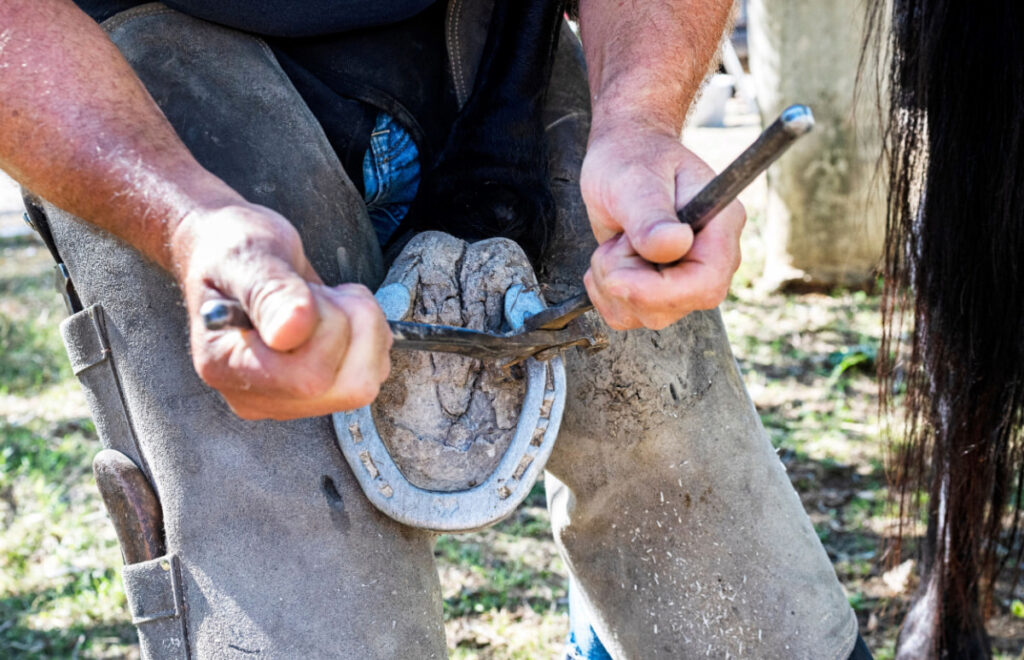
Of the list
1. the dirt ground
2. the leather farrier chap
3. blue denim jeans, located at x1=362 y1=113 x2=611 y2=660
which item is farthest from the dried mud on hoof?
the dirt ground

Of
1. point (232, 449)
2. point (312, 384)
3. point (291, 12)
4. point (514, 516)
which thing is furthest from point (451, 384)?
point (514, 516)

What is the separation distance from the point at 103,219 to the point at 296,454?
29 centimetres

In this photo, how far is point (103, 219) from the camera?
93 cm

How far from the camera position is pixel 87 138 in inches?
35.8

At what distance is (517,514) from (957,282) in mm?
1309

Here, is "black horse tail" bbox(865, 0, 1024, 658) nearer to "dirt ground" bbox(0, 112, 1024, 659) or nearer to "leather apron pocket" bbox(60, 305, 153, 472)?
"dirt ground" bbox(0, 112, 1024, 659)

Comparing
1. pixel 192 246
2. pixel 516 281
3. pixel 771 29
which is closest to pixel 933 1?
pixel 516 281

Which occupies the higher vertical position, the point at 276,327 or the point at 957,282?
the point at 276,327

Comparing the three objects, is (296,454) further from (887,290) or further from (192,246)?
(887,290)

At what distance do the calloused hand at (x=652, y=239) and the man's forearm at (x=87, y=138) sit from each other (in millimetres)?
336

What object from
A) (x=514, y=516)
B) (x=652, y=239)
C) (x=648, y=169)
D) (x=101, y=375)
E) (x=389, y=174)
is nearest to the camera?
(x=652, y=239)

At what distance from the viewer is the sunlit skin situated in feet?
2.49

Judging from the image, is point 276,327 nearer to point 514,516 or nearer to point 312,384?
point 312,384

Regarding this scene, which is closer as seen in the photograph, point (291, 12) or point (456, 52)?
point (291, 12)
